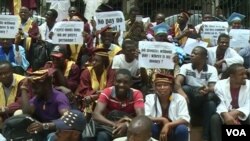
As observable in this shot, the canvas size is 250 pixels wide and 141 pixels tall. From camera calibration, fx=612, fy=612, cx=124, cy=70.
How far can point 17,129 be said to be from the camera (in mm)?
6332

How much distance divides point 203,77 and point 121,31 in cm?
207

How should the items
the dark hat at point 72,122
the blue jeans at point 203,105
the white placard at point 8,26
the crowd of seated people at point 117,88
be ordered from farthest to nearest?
the white placard at point 8,26 < the blue jeans at point 203,105 < the crowd of seated people at point 117,88 < the dark hat at point 72,122

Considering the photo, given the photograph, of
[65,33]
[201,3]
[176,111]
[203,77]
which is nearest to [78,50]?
[65,33]

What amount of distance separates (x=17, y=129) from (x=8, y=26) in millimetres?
3683

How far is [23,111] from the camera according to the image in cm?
724

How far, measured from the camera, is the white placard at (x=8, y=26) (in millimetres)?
9641

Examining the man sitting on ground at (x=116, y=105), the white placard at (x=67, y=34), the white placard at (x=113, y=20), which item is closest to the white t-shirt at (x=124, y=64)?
the white placard at (x=67, y=34)

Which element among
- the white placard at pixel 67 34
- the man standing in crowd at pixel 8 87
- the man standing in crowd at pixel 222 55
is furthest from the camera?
the white placard at pixel 67 34

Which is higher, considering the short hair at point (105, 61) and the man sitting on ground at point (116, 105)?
the short hair at point (105, 61)

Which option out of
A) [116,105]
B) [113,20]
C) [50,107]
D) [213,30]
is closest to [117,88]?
[116,105]

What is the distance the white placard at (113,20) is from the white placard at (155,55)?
1.50 meters

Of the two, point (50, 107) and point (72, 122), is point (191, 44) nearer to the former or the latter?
point (50, 107)

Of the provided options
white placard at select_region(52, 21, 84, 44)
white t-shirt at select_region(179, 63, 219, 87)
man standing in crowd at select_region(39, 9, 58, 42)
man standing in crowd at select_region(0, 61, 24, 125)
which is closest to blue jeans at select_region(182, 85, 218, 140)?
white t-shirt at select_region(179, 63, 219, 87)

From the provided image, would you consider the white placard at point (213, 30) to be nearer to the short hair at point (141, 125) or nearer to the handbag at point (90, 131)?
the handbag at point (90, 131)
